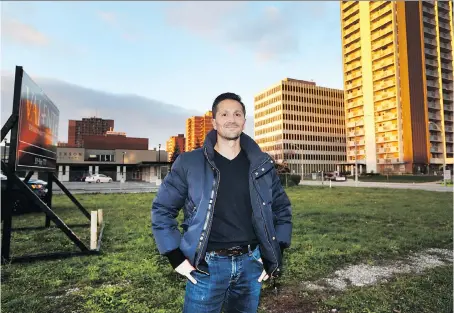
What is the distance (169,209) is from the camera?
7.89ft

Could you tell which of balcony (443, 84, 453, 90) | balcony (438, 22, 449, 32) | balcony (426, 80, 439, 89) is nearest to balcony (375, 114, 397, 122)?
balcony (426, 80, 439, 89)

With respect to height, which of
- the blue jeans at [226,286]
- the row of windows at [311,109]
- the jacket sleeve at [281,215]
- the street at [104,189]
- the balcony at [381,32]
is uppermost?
the balcony at [381,32]

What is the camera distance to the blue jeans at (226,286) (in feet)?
7.47

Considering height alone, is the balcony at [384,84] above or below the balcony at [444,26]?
below

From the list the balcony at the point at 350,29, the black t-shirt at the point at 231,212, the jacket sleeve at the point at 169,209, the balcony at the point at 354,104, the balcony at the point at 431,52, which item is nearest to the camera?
the jacket sleeve at the point at 169,209

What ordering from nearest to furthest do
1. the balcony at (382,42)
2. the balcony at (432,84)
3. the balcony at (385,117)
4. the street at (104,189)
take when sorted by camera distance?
the street at (104,189)
the balcony at (385,117)
the balcony at (382,42)
the balcony at (432,84)

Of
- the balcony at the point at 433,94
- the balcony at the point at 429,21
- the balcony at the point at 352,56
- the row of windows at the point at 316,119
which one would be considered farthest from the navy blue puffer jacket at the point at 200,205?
the row of windows at the point at 316,119

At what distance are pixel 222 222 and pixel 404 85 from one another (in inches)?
3500

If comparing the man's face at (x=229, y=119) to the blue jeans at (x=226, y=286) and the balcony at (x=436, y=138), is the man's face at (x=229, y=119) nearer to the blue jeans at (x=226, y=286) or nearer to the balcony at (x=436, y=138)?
the blue jeans at (x=226, y=286)

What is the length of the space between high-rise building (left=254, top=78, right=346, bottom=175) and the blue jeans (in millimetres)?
106242

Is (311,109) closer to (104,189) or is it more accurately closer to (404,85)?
(404,85)

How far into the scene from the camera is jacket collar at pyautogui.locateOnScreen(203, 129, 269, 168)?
8.24 feet

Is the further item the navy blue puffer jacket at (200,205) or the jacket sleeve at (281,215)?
the jacket sleeve at (281,215)

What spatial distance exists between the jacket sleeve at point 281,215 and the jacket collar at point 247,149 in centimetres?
31
